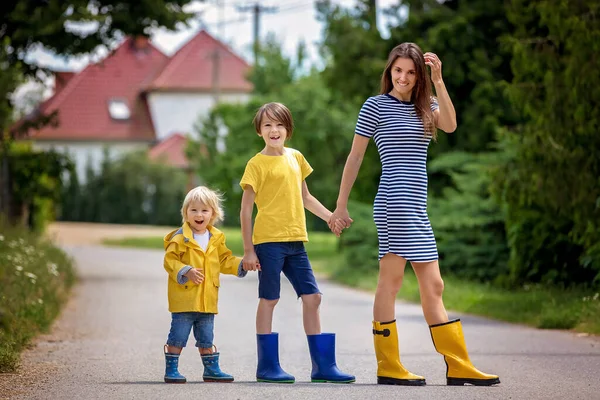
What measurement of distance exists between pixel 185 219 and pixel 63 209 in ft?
157

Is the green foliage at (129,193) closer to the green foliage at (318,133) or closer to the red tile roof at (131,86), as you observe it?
the red tile roof at (131,86)

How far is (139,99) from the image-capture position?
6575 cm

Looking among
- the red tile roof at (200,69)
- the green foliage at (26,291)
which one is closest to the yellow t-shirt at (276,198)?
the green foliage at (26,291)

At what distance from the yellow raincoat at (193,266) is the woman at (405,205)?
81 centimetres

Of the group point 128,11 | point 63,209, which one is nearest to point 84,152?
point 63,209

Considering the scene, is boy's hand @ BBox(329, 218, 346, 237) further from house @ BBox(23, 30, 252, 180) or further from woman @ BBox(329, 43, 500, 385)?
house @ BBox(23, 30, 252, 180)

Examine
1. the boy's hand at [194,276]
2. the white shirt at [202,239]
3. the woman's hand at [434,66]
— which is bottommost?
the boy's hand at [194,276]

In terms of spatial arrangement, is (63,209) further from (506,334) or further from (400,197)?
(400,197)

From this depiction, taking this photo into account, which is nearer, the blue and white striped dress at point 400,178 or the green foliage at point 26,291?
the blue and white striped dress at point 400,178

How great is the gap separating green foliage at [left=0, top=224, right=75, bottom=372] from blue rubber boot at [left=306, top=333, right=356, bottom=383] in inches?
71.3

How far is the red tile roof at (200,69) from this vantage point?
2539 inches

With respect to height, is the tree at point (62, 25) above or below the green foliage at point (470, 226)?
above

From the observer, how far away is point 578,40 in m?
12.5

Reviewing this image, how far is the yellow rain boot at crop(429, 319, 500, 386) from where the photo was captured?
24.1 feet
